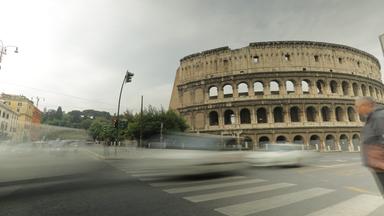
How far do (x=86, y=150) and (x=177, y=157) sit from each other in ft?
109

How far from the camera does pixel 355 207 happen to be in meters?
4.37

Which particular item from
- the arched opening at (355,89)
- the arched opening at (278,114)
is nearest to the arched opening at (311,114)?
the arched opening at (278,114)

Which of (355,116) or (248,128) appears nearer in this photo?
(248,128)

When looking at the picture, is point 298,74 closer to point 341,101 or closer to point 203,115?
point 341,101

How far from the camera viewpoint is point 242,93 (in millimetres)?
36250

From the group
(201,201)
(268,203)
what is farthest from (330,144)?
(201,201)

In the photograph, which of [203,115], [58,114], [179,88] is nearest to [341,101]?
[203,115]

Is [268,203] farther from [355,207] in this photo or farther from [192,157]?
[192,157]

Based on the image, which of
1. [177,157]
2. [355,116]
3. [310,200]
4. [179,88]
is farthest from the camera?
[179,88]

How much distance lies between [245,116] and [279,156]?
24053mm

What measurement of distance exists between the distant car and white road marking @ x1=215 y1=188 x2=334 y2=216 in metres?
4.80

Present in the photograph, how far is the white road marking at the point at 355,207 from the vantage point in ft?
13.1

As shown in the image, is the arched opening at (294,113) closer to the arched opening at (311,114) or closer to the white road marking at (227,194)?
the arched opening at (311,114)

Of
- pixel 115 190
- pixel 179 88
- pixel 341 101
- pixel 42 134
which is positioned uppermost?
pixel 179 88
